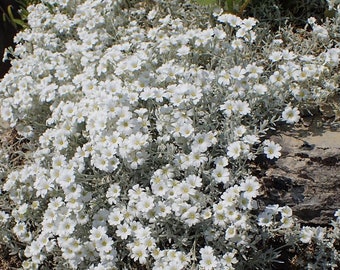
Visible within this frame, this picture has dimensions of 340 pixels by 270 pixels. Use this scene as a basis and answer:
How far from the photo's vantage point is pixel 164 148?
3.38 m

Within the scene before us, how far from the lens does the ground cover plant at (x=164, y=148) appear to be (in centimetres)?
319

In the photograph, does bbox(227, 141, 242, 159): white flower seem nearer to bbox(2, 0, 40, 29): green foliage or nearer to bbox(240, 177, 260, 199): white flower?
bbox(240, 177, 260, 199): white flower

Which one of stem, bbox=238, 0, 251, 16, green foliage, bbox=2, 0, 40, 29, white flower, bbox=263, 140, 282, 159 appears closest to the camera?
white flower, bbox=263, 140, 282, 159

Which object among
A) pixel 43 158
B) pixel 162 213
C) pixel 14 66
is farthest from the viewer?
pixel 14 66

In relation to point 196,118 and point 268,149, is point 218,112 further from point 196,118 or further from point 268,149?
point 268,149

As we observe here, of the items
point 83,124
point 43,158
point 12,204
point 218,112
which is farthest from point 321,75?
point 12,204

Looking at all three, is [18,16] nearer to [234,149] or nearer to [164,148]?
[164,148]

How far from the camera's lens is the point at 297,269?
3.40 m

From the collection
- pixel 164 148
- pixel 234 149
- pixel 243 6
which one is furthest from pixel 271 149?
pixel 243 6

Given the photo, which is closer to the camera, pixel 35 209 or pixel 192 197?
pixel 192 197

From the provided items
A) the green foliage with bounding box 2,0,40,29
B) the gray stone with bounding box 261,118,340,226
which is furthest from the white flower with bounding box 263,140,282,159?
the green foliage with bounding box 2,0,40,29

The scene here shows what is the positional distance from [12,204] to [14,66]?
41.6 inches

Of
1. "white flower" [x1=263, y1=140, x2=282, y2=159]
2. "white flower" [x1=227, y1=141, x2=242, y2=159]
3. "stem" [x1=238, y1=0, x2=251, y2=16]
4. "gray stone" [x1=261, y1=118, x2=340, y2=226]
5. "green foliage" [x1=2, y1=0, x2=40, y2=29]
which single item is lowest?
"gray stone" [x1=261, y1=118, x2=340, y2=226]

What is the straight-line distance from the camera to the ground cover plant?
3.19 m
